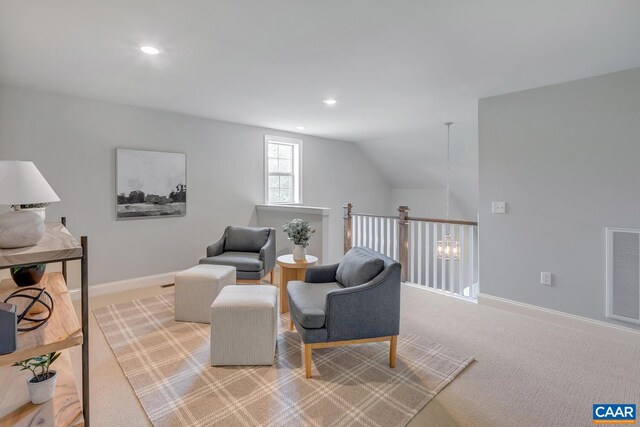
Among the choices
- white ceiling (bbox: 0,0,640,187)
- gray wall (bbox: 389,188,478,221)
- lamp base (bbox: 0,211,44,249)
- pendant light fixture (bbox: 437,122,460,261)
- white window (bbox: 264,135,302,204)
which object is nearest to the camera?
lamp base (bbox: 0,211,44,249)

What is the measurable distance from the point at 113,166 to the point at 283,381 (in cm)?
341

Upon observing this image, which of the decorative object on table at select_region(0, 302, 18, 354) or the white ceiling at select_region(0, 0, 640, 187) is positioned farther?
the white ceiling at select_region(0, 0, 640, 187)

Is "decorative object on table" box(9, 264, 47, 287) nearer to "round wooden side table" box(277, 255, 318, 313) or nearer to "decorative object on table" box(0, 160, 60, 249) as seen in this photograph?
"decorative object on table" box(0, 160, 60, 249)

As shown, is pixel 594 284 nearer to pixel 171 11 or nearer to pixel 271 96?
pixel 271 96

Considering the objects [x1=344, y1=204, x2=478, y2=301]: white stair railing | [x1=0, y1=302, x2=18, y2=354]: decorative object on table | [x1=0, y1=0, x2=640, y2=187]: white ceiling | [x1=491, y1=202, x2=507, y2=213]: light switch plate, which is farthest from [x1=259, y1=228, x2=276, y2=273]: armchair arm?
[x1=0, y1=302, x2=18, y2=354]: decorative object on table

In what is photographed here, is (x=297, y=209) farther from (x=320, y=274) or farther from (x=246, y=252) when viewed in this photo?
(x=320, y=274)

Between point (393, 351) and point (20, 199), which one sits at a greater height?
point (20, 199)

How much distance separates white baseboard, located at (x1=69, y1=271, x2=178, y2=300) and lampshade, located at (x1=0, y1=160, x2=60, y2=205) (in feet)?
9.78

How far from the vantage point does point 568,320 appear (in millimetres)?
3289

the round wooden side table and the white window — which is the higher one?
the white window

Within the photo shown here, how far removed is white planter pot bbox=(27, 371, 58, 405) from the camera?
1.19 metres

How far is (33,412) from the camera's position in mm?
1152

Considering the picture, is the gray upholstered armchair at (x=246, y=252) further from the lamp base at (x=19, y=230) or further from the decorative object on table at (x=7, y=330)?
the decorative object on table at (x=7, y=330)

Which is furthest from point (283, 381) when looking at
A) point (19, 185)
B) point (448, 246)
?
point (448, 246)
